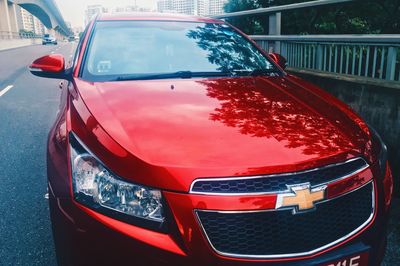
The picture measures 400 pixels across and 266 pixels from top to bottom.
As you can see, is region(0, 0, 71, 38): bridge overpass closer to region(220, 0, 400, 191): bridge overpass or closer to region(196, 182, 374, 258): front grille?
region(220, 0, 400, 191): bridge overpass

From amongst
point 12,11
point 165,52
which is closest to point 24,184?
point 165,52

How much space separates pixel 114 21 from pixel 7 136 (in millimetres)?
2969

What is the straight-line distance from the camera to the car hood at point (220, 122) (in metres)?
1.70

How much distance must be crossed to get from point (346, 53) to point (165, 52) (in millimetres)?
2080

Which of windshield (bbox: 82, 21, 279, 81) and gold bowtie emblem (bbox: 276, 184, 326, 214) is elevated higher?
windshield (bbox: 82, 21, 279, 81)

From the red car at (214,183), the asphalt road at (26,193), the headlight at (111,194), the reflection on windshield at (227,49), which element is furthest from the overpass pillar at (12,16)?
the headlight at (111,194)

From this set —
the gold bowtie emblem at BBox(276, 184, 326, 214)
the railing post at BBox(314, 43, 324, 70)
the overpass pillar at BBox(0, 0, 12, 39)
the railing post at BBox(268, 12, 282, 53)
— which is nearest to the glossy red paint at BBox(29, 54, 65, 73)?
the gold bowtie emblem at BBox(276, 184, 326, 214)

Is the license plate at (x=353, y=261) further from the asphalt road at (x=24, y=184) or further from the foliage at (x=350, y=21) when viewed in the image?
the foliage at (x=350, y=21)

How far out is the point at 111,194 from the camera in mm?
1662

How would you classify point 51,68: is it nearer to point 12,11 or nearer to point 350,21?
point 350,21

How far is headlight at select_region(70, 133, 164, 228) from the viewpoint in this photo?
161cm

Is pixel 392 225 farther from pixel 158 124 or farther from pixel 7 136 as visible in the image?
pixel 7 136

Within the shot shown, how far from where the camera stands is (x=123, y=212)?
163cm

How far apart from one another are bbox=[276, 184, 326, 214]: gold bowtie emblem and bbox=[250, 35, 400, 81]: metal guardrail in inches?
87.4
